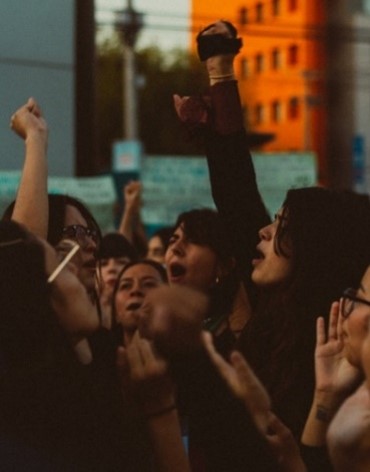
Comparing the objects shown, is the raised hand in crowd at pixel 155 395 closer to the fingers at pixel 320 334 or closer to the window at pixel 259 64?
the fingers at pixel 320 334

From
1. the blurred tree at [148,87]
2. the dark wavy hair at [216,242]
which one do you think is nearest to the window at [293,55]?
the blurred tree at [148,87]

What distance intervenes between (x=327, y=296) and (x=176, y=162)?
8.93m

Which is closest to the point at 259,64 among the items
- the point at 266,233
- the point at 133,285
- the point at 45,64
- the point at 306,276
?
the point at 45,64

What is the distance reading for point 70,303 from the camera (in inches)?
94.6

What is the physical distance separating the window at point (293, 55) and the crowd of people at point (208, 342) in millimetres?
48587

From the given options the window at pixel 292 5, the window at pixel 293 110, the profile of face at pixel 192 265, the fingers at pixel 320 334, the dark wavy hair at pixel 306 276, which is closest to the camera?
the fingers at pixel 320 334

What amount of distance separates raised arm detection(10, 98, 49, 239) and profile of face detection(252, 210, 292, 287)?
48cm

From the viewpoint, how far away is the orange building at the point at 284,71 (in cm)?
4950

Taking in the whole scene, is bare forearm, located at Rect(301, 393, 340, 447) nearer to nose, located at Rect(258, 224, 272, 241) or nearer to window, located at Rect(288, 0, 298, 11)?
nose, located at Rect(258, 224, 272, 241)

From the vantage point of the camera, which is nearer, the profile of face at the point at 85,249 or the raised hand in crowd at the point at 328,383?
the raised hand in crowd at the point at 328,383

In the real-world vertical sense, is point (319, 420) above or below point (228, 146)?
below

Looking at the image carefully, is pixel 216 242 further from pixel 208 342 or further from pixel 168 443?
pixel 208 342

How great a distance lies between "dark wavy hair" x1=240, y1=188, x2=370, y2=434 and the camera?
3189 millimetres

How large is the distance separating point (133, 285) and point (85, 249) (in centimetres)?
149
